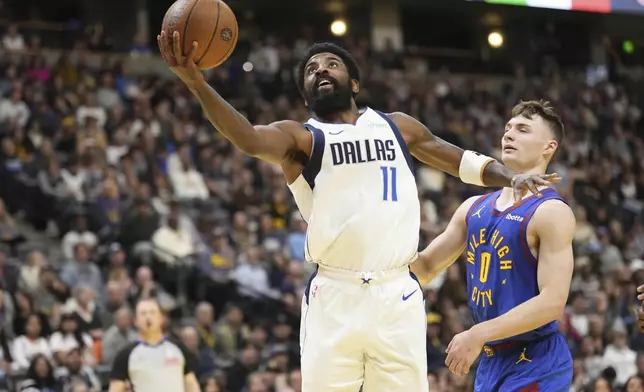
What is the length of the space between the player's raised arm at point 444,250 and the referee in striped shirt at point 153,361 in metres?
3.12

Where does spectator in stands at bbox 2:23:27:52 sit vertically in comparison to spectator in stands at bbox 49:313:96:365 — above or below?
above

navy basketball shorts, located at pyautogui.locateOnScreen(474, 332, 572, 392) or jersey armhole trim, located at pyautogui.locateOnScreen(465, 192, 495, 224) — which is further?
jersey armhole trim, located at pyautogui.locateOnScreen(465, 192, 495, 224)

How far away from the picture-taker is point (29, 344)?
10445 millimetres

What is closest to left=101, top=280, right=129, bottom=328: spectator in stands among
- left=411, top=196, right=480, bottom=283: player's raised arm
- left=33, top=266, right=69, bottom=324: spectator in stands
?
left=33, top=266, right=69, bottom=324: spectator in stands

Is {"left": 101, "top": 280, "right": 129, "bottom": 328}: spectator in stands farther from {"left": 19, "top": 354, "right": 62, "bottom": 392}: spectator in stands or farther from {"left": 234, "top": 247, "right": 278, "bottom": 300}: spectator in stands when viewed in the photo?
{"left": 234, "top": 247, "right": 278, "bottom": 300}: spectator in stands

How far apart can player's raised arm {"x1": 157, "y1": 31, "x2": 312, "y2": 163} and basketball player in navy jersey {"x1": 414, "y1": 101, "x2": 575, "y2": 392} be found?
1.05 m

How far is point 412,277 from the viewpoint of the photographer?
16.9ft

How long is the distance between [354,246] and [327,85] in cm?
76

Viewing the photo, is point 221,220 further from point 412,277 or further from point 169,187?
point 412,277

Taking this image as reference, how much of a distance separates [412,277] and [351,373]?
21.1 inches

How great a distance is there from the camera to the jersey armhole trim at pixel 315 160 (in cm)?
498

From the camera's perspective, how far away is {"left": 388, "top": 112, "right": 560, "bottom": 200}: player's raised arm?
5250 millimetres

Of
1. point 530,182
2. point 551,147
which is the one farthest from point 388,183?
point 551,147

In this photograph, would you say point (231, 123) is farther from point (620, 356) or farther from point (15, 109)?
point (15, 109)
